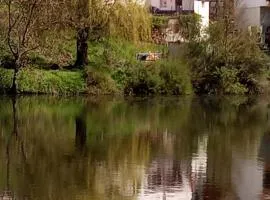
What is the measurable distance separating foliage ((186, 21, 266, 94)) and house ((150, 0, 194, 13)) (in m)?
15.5

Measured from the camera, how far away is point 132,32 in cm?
3822

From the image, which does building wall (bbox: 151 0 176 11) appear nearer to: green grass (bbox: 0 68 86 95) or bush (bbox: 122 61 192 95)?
bush (bbox: 122 61 192 95)

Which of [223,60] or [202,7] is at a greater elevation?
[202,7]

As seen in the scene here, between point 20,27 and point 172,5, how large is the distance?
26.0m

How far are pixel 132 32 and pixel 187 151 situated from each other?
67.3ft

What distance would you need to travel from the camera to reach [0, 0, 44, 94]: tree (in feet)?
117

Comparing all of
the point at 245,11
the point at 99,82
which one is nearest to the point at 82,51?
the point at 99,82

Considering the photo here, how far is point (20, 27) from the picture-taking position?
3600 cm

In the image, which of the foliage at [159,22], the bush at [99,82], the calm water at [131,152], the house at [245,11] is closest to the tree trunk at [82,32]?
the bush at [99,82]

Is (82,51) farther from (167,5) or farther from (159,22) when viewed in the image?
(167,5)

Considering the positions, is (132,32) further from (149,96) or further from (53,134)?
Answer: (53,134)

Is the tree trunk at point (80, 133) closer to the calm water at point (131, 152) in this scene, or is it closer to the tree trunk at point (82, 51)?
the calm water at point (131, 152)

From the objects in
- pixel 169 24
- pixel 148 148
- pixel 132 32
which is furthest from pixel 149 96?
pixel 148 148

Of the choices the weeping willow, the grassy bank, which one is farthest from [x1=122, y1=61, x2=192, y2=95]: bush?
the weeping willow
